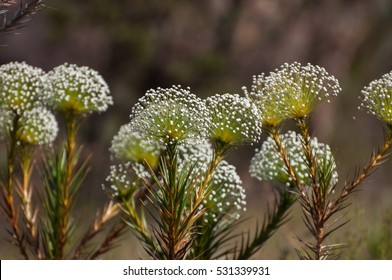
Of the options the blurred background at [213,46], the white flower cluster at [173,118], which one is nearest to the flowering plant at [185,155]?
the white flower cluster at [173,118]

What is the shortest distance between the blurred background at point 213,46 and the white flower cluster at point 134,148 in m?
4.90

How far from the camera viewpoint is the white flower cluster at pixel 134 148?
1505mm

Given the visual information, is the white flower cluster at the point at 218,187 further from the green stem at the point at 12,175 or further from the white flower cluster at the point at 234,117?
the green stem at the point at 12,175

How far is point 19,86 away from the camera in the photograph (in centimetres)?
149

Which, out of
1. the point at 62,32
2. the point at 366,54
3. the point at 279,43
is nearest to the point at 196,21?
the point at 279,43

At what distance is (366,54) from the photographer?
303 inches

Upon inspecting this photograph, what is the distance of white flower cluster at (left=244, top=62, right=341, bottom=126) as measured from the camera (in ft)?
4.02

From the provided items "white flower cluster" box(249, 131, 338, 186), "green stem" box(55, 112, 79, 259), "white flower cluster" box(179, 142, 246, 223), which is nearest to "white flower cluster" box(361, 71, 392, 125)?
"white flower cluster" box(249, 131, 338, 186)

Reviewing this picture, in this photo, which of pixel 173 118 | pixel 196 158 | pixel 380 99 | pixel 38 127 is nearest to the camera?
pixel 173 118

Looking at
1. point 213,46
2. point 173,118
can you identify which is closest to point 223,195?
point 173,118

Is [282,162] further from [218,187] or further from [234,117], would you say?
[234,117]

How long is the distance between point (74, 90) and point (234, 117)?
500 millimetres

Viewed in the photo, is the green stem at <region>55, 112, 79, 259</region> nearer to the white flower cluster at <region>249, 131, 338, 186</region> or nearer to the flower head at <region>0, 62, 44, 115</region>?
the flower head at <region>0, 62, 44, 115</region>

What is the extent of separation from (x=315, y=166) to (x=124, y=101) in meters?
6.01
